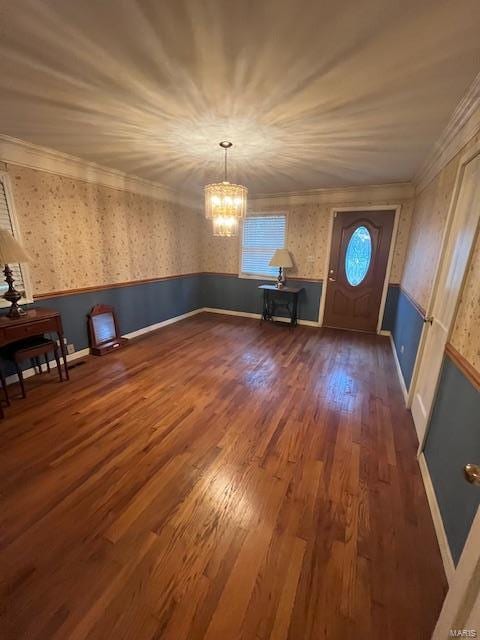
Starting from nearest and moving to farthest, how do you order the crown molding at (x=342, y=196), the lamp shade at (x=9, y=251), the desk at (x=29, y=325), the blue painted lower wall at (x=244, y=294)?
the lamp shade at (x=9, y=251)
the desk at (x=29, y=325)
the crown molding at (x=342, y=196)
the blue painted lower wall at (x=244, y=294)

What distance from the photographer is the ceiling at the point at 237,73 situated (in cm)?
114

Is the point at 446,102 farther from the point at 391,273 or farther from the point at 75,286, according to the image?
the point at 75,286

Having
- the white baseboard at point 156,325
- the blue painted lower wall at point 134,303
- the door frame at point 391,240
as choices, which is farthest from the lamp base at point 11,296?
the door frame at point 391,240

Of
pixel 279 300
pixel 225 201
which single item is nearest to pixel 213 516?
pixel 225 201

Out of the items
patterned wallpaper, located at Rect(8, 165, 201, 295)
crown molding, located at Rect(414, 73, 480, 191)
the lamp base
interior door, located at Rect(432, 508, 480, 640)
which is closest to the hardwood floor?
interior door, located at Rect(432, 508, 480, 640)

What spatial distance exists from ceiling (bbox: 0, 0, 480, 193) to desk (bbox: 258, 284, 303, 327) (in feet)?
8.15

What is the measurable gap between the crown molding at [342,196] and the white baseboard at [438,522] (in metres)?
3.87

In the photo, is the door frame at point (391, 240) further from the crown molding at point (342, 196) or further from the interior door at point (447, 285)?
the interior door at point (447, 285)

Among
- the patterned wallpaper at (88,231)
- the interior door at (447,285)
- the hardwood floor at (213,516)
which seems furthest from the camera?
the patterned wallpaper at (88,231)

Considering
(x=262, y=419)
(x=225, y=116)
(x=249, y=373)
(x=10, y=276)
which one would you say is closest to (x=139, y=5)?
(x=225, y=116)

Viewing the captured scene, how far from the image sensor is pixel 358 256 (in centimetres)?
454

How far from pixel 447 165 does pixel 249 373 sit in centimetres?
285

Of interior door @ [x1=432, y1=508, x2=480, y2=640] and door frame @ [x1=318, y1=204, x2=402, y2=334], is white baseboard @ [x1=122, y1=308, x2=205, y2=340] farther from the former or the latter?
interior door @ [x1=432, y1=508, x2=480, y2=640]

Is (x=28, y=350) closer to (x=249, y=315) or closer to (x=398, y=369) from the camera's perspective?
(x=249, y=315)
